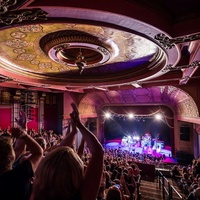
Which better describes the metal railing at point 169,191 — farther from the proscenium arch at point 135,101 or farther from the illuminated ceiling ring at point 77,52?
the proscenium arch at point 135,101

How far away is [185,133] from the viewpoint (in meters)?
12.5

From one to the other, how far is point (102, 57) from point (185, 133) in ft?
31.0

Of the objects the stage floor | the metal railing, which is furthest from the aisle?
the stage floor

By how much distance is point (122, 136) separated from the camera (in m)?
18.2

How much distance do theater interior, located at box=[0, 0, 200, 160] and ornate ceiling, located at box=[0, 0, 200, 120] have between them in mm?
13

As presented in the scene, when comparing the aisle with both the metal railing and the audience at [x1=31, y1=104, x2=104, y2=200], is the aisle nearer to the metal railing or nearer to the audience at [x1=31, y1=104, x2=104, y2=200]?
the metal railing

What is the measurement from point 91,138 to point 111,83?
7.56 metres

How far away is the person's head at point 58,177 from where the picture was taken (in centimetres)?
100

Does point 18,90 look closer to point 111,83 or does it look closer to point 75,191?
point 111,83

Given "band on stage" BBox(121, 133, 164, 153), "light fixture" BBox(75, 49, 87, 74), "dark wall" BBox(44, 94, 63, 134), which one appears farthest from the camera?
"band on stage" BBox(121, 133, 164, 153)

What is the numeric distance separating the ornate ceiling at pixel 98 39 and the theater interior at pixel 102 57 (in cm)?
1

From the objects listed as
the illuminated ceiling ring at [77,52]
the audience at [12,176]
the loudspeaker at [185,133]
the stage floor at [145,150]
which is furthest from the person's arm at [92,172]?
the stage floor at [145,150]

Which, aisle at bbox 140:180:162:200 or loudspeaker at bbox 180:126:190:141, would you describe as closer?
aisle at bbox 140:180:162:200

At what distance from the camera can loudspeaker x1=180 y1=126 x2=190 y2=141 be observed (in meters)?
12.4
